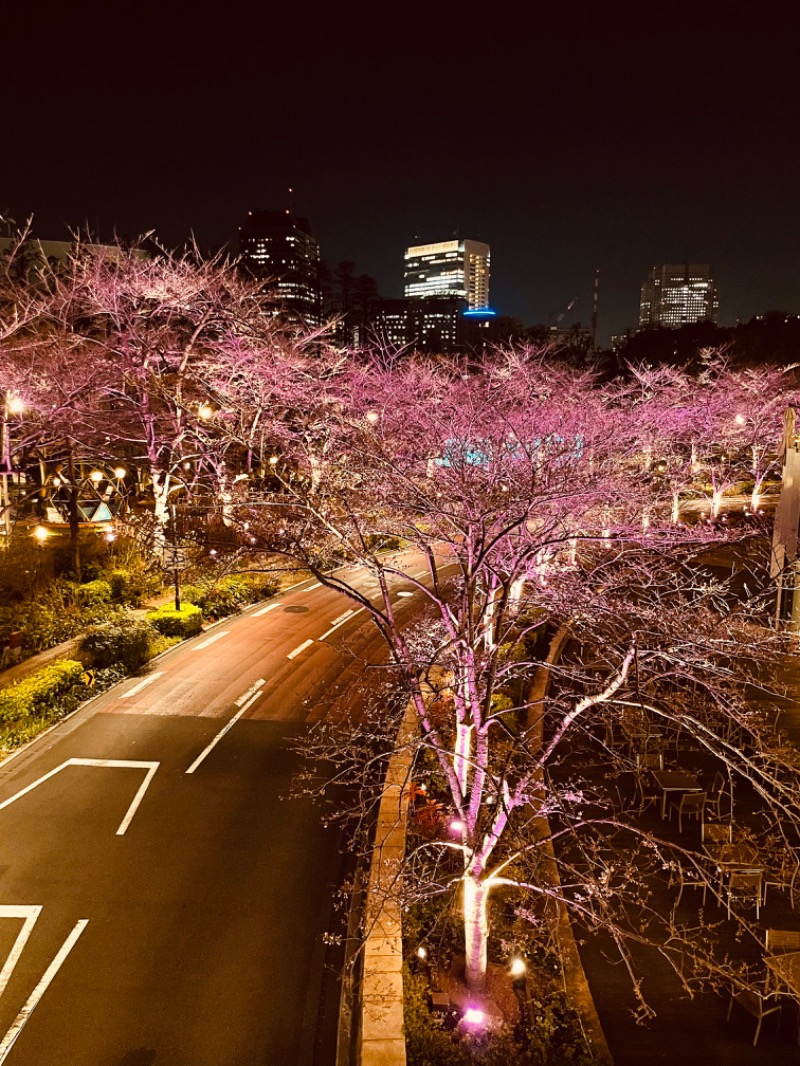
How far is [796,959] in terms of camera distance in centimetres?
686

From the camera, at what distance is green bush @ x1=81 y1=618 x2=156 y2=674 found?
14734mm

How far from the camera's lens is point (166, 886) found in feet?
28.1

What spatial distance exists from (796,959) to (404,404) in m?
19.6

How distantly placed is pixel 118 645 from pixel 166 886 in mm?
7453

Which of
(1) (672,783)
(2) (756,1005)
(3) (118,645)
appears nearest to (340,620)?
(3) (118,645)

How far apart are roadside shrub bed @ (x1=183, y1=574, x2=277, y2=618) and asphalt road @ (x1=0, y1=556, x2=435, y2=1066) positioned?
4.41m

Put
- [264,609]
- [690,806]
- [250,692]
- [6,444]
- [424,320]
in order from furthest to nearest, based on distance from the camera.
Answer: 1. [424,320]
2. [264,609]
3. [6,444]
4. [250,692]
5. [690,806]

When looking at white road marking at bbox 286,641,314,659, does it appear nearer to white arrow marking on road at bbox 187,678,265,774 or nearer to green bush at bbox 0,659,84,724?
white arrow marking on road at bbox 187,678,265,774

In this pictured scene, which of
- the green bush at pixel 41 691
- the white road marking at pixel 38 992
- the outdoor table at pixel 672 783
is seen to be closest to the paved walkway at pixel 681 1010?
the outdoor table at pixel 672 783

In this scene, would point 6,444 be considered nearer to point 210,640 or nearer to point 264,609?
point 210,640

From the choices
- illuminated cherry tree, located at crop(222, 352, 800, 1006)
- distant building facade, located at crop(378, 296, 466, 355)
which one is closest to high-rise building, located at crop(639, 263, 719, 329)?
distant building facade, located at crop(378, 296, 466, 355)

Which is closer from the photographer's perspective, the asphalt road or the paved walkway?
A: the asphalt road

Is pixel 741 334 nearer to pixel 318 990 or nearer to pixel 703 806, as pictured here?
pixel 703 806

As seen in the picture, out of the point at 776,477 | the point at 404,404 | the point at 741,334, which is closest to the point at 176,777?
the point at 404,404
